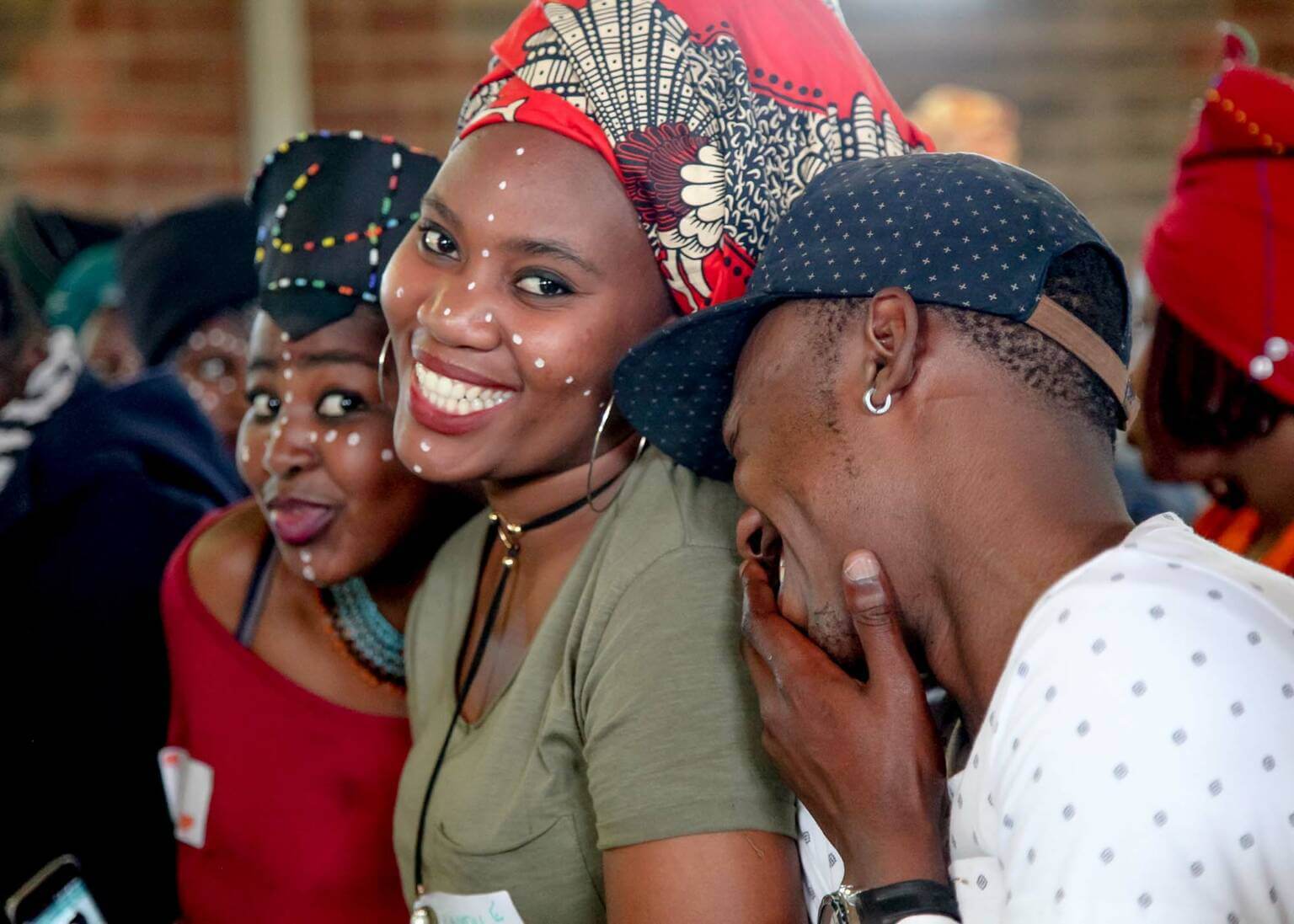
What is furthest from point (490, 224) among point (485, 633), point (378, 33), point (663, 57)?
point (378, 33)

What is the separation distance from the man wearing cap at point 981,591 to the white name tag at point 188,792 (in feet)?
3.47

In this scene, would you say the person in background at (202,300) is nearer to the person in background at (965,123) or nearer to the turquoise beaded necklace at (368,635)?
the turquoise beaded necklace at (368,635)

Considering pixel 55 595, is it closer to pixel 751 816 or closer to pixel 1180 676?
pixel 751 816

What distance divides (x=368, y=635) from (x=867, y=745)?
1.01 meters

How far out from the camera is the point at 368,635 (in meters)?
2.06

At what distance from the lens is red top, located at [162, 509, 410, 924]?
195cm

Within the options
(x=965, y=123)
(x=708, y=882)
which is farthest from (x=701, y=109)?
(x=965, y=123)

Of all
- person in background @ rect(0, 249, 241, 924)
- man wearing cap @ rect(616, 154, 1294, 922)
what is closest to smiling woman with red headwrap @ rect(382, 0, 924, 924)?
man wearing cap @ rect(616, 154, 1294, 922)

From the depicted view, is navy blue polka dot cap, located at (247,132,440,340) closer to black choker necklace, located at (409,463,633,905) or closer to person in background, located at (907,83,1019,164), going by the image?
black choker necklace, located at (409,463,633,905)

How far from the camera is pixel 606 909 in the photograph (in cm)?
143

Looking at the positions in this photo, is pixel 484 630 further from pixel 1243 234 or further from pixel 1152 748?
pixel 1243 234

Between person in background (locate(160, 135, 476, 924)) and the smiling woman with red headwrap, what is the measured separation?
12.0 inches

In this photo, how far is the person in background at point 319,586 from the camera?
6.41ft

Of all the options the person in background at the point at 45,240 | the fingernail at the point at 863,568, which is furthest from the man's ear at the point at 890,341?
the person in background at the point at 45,240
